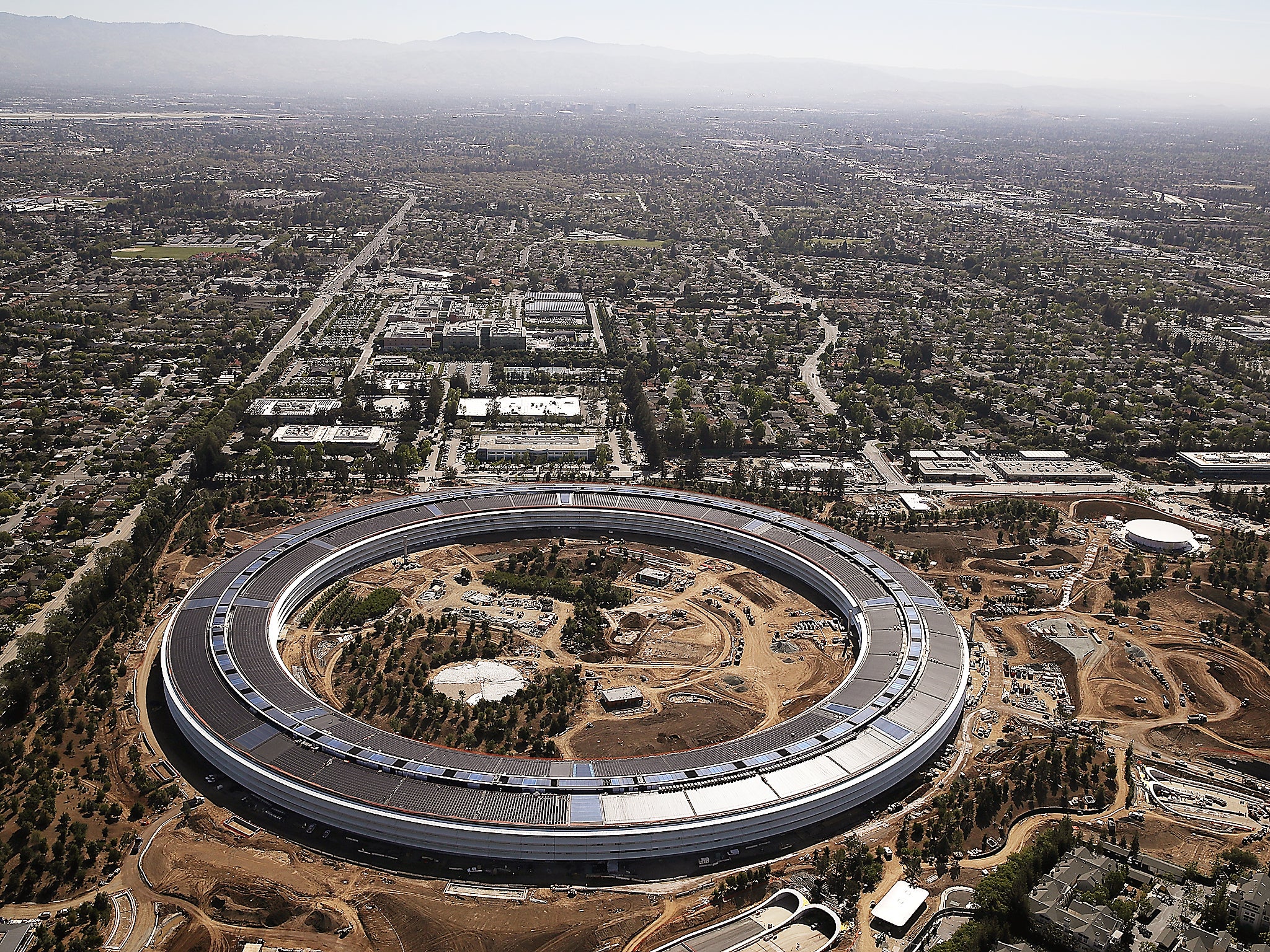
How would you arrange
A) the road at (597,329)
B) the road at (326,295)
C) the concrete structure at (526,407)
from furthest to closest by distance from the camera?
the road at (597,329) < the road at (326,295) < the concrete structure at (526,407)

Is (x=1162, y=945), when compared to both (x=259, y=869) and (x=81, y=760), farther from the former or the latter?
(x=81, y=760)

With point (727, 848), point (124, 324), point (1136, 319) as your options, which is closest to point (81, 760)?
point (727, 848)

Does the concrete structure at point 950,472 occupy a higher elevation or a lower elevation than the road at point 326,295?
lower

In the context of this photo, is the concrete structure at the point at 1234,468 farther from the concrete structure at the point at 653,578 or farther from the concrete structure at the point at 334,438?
the concrete structure at the point at 334,438

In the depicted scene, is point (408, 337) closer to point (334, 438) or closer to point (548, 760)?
point (334, 438)

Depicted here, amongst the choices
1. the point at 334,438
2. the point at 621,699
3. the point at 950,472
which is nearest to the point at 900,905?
the point at 621,699

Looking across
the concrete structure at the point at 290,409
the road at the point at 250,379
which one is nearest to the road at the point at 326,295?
the road at the point at 250,379
